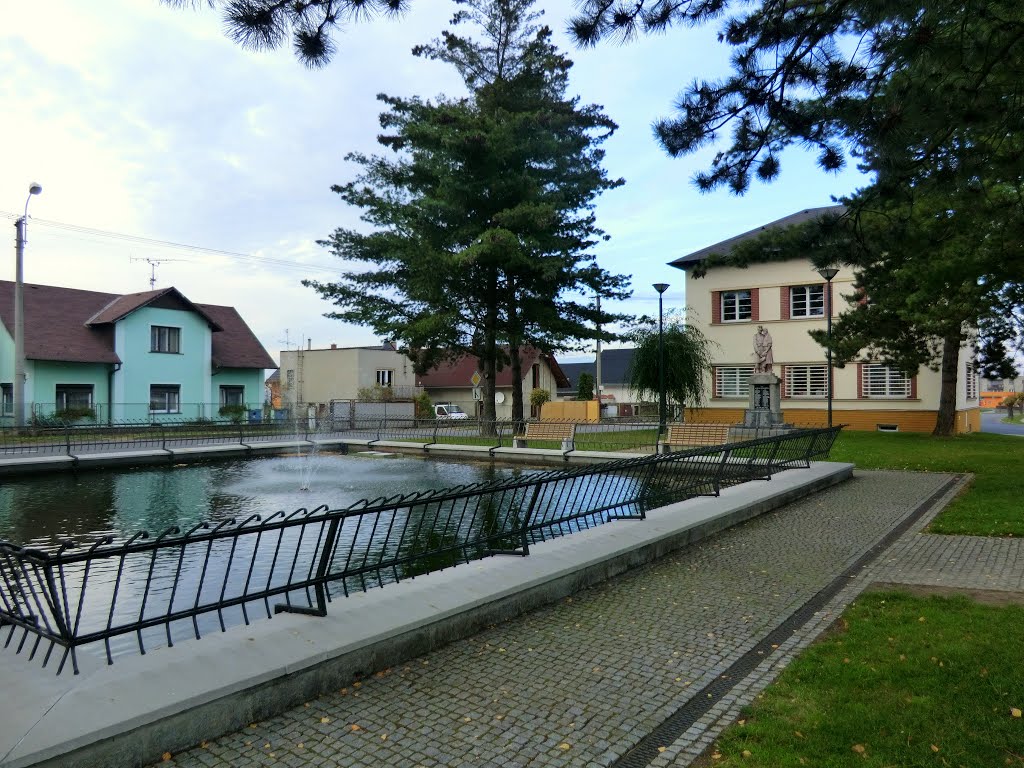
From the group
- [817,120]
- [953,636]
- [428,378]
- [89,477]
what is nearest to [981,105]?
[817,120]

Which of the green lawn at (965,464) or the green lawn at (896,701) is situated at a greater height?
the green lawn at (896,701)

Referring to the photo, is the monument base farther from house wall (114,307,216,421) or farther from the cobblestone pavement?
house wall (114,307,216,421)

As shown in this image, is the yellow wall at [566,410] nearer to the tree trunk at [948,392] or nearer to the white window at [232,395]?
the tree trunk at [948,392]

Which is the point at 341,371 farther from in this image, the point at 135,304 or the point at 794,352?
the point at 794,352

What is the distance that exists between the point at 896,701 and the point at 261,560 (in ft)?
20.3

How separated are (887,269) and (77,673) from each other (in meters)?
14.2

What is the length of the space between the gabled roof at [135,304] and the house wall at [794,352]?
24.7 meters

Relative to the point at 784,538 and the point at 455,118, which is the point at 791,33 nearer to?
the point at 784,538

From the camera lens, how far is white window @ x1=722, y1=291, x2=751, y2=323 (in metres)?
35.6

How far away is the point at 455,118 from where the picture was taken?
23.2m

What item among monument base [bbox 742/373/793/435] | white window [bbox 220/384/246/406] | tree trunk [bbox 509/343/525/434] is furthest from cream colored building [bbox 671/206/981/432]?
white window [bbox 220/384/246/406]

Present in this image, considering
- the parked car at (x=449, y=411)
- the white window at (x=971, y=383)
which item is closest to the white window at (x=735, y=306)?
the white window at (x=971, y=383)

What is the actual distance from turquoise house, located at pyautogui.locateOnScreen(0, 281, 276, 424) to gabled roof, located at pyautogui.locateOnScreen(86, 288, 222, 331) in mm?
49

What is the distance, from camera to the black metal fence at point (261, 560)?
401 centimetres
